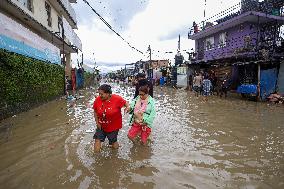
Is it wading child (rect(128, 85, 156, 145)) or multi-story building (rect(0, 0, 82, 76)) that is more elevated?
multi-story building (rect(0, 0, 82, 76))

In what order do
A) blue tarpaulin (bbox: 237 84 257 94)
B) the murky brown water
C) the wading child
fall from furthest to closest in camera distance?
blue tarpaulin (bbox: 237 84 257 94), the wading child, the murky brown water

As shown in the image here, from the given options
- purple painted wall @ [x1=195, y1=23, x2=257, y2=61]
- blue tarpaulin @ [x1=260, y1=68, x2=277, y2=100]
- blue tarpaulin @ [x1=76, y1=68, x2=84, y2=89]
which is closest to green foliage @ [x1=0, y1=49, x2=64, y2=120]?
blue tarpaulin @ [x1=260, y1=68, x2=277, y2=100]

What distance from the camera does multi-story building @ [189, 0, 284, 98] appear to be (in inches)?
737

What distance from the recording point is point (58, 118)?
10500mm

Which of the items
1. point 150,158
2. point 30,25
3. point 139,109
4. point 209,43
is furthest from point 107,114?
point 209,43

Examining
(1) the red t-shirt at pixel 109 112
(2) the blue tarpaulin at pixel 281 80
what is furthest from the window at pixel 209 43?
(1) the red t-shirt at pixel 109 112

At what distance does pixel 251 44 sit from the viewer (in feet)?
75.8

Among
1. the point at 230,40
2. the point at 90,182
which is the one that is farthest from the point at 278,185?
the point at 230,40

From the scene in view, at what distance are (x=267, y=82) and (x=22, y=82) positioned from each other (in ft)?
49.6

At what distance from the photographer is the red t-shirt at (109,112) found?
5.79 meters

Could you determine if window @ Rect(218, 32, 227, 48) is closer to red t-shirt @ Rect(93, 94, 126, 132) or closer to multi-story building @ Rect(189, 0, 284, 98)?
multi-story building @ Rect(189, 0, 284, 98)

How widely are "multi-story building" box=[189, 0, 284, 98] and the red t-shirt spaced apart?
47.6 ft

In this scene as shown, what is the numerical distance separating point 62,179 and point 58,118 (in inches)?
248

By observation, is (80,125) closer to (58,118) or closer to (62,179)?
(58,118)
